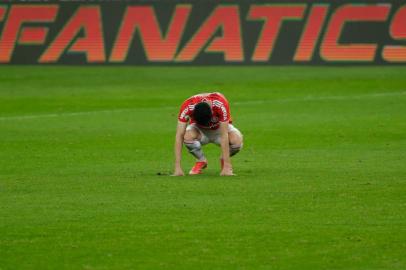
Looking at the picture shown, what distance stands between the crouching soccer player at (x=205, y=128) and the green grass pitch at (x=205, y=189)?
0.38 m

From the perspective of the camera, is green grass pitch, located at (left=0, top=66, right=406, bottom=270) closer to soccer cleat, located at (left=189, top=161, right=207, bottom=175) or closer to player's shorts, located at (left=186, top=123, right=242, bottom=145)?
soccer cleat, located at (left=189, top=161, right=207, bottom=175)

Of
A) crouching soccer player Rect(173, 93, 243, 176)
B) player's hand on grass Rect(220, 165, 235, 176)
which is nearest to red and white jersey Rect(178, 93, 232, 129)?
crouching soccer player Rect(173, 93, 243, 176)

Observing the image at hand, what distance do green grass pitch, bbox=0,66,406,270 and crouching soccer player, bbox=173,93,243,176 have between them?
0.38m

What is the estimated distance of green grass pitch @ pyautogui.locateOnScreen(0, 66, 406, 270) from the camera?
38.1ft

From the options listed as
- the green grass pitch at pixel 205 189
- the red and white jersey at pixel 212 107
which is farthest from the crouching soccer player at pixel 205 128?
the green grass pitch at pixel 205 189

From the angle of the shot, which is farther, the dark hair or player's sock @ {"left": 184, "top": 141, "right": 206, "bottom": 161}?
player's sock @ {"left": 184, "top": 141, "right": 206, "bottom": 161}

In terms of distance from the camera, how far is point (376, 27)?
1647 inches

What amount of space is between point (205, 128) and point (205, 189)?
175 centimetres

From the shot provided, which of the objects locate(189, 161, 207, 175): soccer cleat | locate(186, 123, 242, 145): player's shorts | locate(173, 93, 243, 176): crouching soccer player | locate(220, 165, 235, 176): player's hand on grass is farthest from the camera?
locate(189, 161, 207, 175): soccer cleat

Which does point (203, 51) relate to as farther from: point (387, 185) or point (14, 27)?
point (387, 185)

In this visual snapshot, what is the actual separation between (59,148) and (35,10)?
2238cm

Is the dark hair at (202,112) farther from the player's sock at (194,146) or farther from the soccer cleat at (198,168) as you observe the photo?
the soccer cleat at (198,168)

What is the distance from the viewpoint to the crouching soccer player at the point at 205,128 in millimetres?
16828

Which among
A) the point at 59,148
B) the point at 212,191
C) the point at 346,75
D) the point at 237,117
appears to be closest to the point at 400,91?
the point at 346,75
